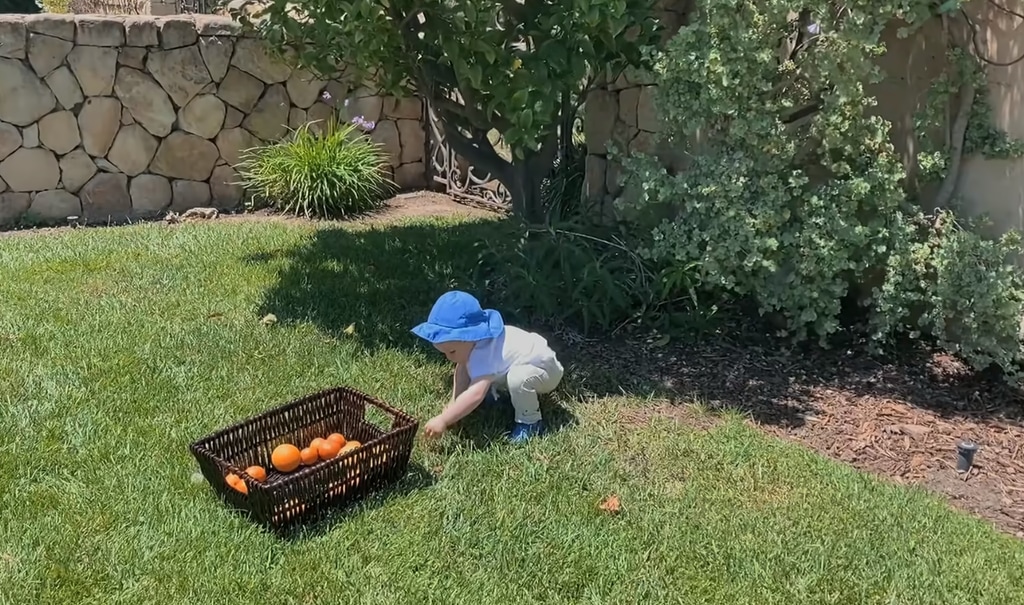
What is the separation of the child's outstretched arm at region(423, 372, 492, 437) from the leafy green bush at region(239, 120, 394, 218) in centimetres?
431

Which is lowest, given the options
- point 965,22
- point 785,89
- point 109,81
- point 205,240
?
point 205,240

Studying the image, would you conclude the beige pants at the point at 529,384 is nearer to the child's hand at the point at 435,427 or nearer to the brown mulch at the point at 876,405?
the child's hand at the point at 435,427

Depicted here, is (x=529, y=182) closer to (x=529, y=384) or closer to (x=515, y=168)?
(x=515, y=168)

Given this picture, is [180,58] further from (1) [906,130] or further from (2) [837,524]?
(2) [837,524]

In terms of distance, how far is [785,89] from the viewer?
13.1ft

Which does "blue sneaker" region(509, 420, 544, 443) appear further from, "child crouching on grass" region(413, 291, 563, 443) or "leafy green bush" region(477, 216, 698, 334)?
"leafy green bush" region(477, 216, 698, 334)

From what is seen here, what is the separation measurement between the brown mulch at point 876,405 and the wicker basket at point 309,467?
1.33m

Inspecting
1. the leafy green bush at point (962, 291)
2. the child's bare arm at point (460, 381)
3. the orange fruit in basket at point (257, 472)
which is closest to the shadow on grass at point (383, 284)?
the child's bare arm at point (460, 381)

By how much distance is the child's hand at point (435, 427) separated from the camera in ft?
10.5

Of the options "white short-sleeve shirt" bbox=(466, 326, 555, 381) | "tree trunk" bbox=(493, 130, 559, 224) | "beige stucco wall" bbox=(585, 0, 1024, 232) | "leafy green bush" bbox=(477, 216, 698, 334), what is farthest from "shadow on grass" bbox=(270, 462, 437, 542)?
"tree trunk" bbox=(493, 130, 559, 224)

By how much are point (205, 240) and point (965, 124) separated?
476 cm

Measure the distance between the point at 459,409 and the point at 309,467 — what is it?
587 mm

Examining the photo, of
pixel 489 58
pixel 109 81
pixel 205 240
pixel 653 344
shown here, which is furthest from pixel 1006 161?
pixel 109 81

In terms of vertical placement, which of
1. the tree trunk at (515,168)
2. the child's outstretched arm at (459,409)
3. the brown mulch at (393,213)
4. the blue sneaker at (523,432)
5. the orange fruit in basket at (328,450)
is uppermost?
the tree trunk at (515,168)
